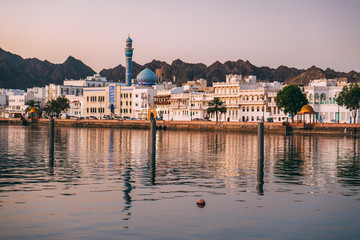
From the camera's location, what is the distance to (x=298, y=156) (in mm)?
55250

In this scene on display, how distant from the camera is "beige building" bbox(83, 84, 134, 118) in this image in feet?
609

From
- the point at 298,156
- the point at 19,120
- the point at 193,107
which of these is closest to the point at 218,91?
the point at 193,107

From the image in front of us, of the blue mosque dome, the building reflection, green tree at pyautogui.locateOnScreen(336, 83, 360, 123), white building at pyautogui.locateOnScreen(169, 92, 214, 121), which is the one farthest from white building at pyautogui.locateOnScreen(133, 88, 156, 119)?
the building reflection

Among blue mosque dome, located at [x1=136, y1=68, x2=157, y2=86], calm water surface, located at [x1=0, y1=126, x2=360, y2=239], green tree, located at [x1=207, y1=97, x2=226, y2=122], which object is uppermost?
blue mosque dome, located at [x1=136, y1=68, x2=157, y2=86]

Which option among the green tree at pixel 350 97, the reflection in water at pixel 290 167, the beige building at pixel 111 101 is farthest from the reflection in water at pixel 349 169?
the beige building at pixel 111 101

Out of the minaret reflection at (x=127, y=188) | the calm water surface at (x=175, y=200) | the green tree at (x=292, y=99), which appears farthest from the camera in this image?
the green tree at (x=292, y=99)

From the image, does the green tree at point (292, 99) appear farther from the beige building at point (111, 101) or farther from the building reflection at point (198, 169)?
the beige building at point (111, 101)

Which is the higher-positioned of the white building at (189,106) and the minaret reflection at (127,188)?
the white building at (189,106)

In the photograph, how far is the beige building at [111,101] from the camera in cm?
18562

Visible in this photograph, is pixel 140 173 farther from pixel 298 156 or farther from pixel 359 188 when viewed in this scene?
pixel 298 156

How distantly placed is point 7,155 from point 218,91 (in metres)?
110

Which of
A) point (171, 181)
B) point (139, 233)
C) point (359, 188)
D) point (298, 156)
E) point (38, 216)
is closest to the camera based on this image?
point (139, 233)

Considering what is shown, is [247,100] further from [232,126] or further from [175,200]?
[175,200]

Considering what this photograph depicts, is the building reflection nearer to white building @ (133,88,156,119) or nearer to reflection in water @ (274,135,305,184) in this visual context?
reflection in water @ (274,135,305,184)
